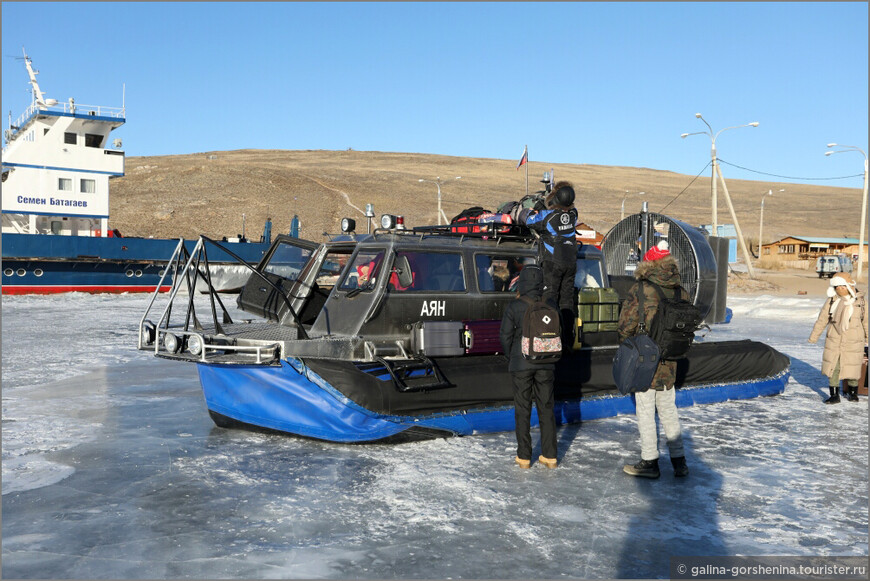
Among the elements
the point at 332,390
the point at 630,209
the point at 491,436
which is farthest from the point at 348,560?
the point at 630,209

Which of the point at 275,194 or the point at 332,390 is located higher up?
the point at 275,194

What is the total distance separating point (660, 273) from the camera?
5609 mm

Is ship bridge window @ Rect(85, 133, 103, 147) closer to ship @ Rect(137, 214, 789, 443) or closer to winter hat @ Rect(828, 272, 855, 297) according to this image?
ship @ Rect(137, 214, 789, 443)

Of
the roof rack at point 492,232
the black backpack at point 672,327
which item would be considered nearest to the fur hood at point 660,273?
the black backpack at point 672,327

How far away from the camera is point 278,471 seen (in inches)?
222

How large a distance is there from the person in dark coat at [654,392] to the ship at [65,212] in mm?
21593

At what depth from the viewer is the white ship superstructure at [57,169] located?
1088 inches

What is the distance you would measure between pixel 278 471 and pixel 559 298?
326 centimetres

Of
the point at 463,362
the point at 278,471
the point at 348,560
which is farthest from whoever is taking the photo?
the point at 463,362

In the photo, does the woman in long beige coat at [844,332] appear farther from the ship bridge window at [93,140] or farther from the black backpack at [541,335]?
the ship bridge window at [93,140]

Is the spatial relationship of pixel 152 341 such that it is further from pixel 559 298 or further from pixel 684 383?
pixel 684 383

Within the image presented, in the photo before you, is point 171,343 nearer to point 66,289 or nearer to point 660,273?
point 660,273

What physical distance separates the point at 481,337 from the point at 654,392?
1.87m

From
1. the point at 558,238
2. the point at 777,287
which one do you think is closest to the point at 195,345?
the point at 558,238
